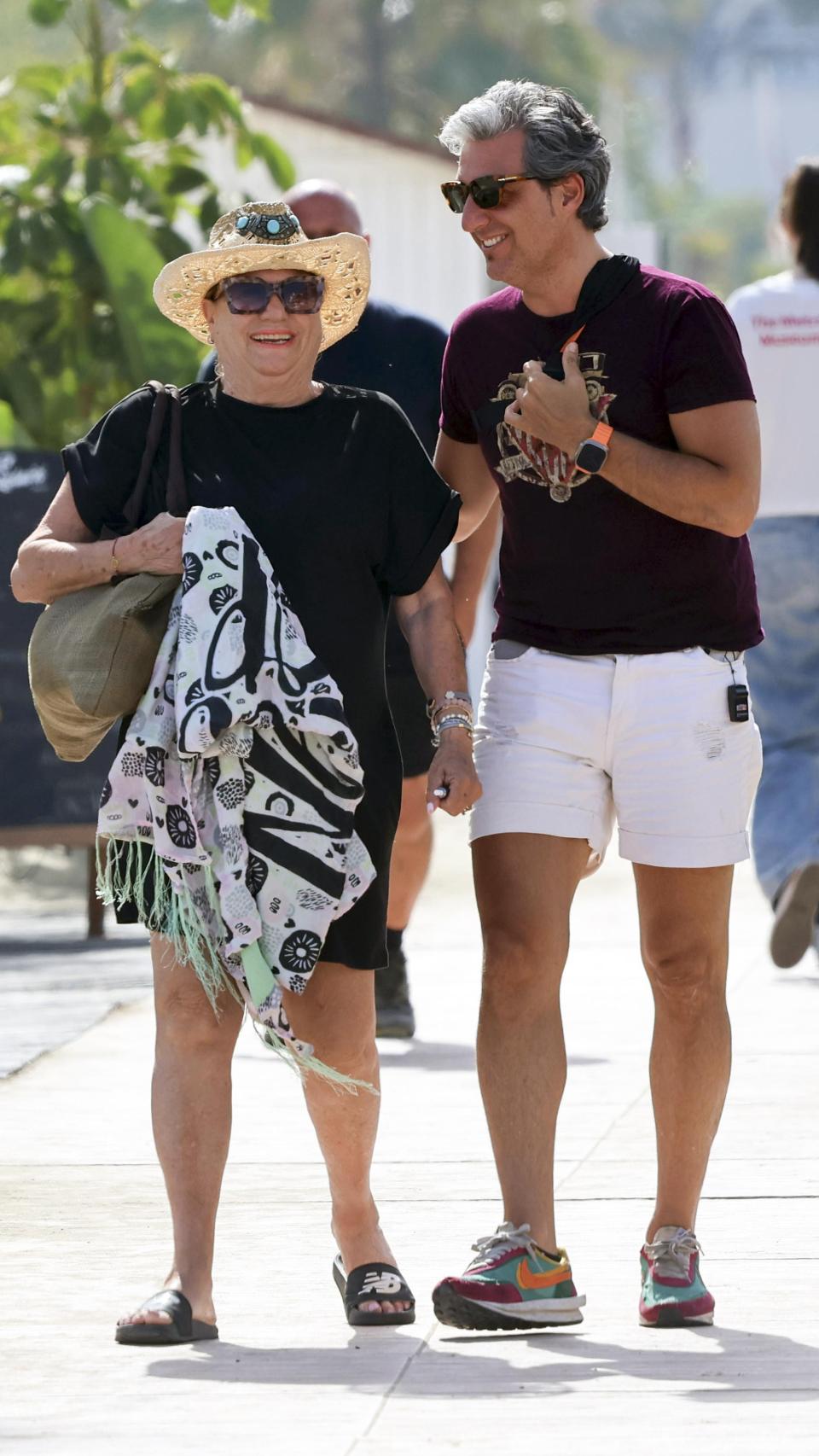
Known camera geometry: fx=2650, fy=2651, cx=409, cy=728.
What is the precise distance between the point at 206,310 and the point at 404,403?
7.32 ft

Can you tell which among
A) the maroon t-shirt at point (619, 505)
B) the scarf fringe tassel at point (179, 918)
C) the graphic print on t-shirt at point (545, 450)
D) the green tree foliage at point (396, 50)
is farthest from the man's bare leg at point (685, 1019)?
the green tree foliage at point (396, 50)

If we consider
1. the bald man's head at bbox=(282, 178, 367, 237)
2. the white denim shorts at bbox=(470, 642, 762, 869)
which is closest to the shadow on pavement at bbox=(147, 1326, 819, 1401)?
the white denim shorts at bbox=(470, 642, 762, 869)

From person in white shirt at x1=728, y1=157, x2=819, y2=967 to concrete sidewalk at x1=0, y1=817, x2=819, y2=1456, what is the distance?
21.1 inches

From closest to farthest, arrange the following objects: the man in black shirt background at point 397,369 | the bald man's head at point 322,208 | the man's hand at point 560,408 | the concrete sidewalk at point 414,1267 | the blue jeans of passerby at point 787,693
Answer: the concrete sidewalk at point 414,1267
the man's hand at point 560,408
the man in black shirt background at point 397,369
the bald man's head at point 322,208
the blue jeans of passerby at point 787,693

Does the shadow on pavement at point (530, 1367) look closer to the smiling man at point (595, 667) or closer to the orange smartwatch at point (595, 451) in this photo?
the smiling man at point (595, 667)

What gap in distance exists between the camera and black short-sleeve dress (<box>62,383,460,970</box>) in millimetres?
4418

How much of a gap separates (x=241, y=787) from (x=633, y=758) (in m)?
0.70

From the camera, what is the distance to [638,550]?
14.8 ft

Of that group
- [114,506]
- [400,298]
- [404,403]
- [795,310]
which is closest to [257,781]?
[114,506]

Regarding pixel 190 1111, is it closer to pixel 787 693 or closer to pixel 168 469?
pixel 168 469

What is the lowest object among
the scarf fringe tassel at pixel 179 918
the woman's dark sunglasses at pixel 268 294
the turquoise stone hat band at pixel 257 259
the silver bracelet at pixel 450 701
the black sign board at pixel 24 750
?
the black sign board at pixel 24 750

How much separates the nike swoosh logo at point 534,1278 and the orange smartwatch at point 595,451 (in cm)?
131

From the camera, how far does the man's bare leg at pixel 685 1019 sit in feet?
14.9

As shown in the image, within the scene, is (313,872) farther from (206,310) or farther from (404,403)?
(404,403)
